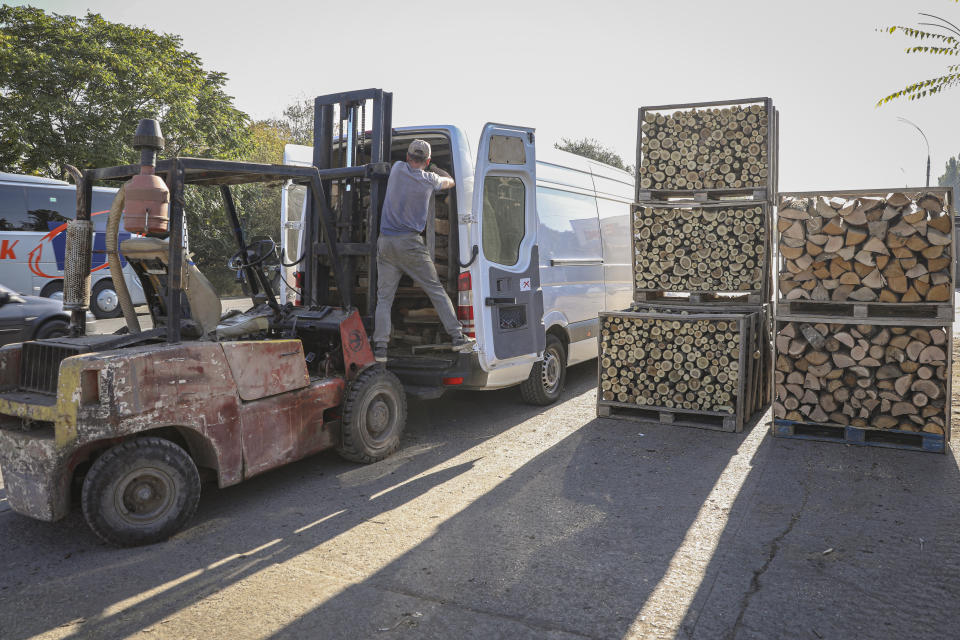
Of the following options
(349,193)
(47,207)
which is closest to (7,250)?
(47,207)

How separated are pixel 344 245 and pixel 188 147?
21158 mm

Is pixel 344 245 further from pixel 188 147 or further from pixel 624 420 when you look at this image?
pixel 188 147

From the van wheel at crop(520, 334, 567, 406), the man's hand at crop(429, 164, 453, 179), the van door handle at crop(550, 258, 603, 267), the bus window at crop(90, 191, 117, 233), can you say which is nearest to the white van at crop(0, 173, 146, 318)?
the bus window at crop(90, 191, 117, 233)

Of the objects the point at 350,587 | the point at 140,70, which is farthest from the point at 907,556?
the point at 140,70

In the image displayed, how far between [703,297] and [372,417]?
13.0ft

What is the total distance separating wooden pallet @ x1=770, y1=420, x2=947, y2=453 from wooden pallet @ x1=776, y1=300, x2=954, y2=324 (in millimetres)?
960

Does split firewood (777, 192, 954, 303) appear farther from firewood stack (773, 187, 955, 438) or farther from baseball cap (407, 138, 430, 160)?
baseball cap (407, 138, 430, 160)

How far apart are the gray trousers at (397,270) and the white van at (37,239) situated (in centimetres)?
1205

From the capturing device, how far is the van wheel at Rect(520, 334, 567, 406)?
313 inches

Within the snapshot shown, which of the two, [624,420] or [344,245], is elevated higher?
[344,245]

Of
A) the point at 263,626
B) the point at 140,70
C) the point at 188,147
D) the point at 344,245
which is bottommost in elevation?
the point at 263,626

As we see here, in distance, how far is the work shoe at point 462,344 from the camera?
6.59m

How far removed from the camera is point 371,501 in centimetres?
511

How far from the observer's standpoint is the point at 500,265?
7.05 metres
